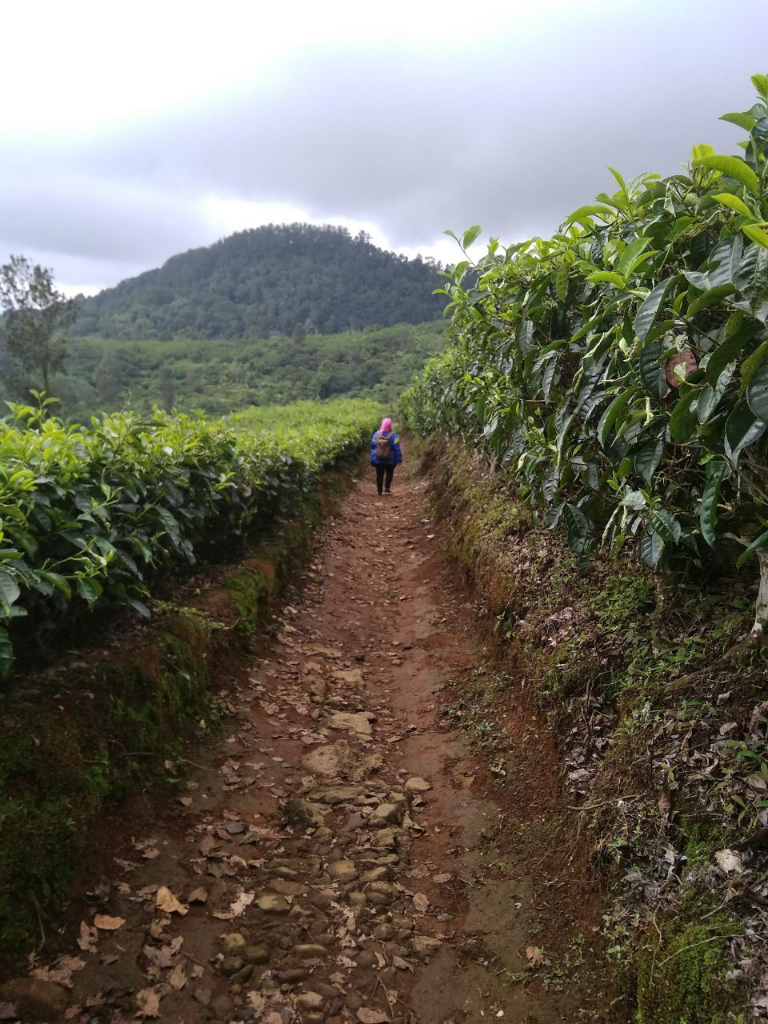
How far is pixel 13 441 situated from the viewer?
10.00 ft

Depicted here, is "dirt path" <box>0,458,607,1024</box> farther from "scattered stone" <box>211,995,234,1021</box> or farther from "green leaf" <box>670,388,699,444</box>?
"green leaf" <box>670,388,699,444</box>

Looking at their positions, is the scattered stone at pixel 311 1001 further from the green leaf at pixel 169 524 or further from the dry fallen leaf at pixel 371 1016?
the green leaf at pixel 169 524

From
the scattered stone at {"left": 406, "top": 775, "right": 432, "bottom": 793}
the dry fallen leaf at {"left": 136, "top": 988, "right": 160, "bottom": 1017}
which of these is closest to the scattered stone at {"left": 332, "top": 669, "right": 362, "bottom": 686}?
the scattered stone at {"left": 406, "top": 775, "right": 432, "bottom": 793}

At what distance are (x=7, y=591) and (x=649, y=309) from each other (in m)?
2.63

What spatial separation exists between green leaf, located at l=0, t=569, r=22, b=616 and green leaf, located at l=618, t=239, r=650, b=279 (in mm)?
2717

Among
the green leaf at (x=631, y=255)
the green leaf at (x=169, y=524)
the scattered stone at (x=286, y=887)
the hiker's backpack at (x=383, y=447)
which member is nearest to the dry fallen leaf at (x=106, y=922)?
the scattered stone at (x=286, y=887)

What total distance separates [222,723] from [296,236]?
130 m

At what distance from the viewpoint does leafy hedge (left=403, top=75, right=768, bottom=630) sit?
181 cm

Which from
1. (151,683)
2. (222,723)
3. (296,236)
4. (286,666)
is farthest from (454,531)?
(296,236)

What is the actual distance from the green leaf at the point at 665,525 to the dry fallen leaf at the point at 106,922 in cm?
278

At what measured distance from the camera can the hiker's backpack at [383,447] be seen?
11594mm

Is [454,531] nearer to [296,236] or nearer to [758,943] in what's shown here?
[758,943]

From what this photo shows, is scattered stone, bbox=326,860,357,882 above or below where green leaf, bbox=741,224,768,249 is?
below

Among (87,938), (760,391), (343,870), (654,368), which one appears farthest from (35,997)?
(654,368)
